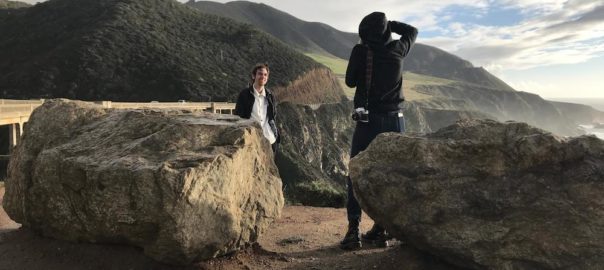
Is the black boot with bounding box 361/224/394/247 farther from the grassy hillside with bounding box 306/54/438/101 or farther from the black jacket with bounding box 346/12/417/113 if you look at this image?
the grassy hillside with bounding box 306/54/438/101

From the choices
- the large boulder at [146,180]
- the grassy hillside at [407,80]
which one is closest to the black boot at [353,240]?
the large boulder at [146,180]

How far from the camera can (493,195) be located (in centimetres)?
389

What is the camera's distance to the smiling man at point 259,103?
653 centimetres

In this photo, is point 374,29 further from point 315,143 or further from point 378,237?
point 315,143

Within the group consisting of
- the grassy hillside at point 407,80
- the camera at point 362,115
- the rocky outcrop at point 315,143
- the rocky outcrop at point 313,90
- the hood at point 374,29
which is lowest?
the rocky outcrop at point 315,143

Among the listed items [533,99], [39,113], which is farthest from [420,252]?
[533,99]

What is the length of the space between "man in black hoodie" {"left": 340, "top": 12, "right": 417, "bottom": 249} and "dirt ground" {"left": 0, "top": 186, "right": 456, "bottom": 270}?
1.57ft

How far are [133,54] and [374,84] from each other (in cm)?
4187

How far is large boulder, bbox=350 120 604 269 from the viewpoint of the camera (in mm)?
3662

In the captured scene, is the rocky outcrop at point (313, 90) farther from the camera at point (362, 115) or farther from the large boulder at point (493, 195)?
the large boulder at point (493, 195)

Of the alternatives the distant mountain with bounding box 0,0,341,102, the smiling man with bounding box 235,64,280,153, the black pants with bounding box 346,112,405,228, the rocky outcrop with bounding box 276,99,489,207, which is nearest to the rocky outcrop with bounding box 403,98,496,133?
the rocky outcrop with bounding box 276,99,489,207

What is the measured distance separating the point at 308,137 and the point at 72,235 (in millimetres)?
41773

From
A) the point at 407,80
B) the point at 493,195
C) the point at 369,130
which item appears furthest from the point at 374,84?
the point at 407,80

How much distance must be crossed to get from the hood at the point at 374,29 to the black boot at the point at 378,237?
7.15 feet
